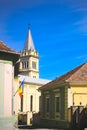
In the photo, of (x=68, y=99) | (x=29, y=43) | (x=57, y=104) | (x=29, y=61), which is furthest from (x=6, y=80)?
(x=29, y=43)

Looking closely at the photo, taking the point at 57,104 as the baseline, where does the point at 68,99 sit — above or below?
above

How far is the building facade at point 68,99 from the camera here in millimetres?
30483

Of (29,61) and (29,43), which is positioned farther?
(29,43)

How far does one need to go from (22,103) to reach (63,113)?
3903 cm

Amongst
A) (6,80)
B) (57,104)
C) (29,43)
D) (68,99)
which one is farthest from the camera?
(29,43)

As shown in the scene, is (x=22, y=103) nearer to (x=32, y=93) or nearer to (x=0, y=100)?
(x=32, y=93)

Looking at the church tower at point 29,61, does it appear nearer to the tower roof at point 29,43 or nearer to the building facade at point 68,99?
the tower roof at point 29,43

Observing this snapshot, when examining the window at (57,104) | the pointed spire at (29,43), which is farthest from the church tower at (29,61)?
the window at (57,104)

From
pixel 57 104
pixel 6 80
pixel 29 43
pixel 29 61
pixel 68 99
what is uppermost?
pixel 29 43

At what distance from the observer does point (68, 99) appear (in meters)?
31.8

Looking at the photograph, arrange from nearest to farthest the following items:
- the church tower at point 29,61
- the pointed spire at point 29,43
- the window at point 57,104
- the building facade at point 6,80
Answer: the building facade at point 6,80 → the window at point 57,104 → the church tower at point 29,61 → the pointed spire at point 29,43

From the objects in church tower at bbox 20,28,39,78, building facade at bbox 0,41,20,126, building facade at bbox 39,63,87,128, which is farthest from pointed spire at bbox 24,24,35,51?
building facade at bbox 0,41,20,126

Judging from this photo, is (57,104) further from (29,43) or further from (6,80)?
(29,43)

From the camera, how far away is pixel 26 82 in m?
70.4
